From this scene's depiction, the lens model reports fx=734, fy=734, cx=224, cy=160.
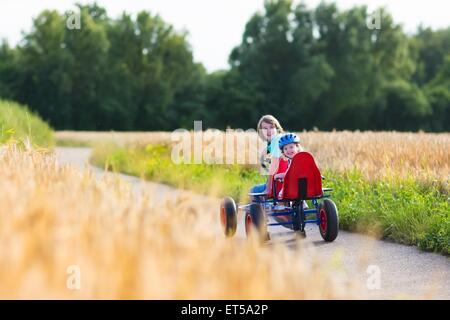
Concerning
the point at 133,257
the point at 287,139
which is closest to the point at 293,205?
the point at 287,139

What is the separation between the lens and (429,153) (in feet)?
46.0

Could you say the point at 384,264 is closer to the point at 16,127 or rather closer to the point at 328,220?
the point at 328,220

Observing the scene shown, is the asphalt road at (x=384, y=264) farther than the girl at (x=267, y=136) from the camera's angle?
No

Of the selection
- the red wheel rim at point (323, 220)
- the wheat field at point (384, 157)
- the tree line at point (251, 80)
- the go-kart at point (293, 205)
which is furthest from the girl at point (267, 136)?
the tree line at point (251, 80)

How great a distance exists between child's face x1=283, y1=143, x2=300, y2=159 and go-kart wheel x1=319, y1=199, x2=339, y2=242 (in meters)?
0.72

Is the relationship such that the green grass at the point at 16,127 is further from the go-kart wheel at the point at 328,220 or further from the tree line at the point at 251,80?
the tree line at the point at 251,80

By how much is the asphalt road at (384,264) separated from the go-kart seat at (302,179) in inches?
24.0

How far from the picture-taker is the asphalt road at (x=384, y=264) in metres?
6.55

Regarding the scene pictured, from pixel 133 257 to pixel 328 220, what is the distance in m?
5.93

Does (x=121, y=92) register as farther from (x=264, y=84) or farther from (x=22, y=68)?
(x=264, y=84)

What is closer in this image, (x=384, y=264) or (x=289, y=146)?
(x=384, y=264)

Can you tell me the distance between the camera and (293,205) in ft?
30.0

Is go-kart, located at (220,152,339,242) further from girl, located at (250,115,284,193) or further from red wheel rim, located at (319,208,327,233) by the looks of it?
girl, located at (250,115,284,193)

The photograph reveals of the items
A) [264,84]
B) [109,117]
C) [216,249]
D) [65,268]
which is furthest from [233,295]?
[109,117]
